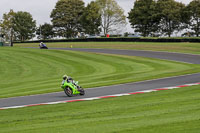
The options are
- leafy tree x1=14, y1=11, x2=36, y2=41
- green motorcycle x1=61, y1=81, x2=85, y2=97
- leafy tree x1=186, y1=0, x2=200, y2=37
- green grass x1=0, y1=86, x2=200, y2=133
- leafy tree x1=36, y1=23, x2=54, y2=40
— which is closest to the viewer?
green grass x1=0, y1=86, x2=200, y2=133

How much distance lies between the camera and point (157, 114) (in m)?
9.70

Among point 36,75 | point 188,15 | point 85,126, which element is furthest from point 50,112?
point 188,15

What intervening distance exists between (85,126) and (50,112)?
9.61 ft

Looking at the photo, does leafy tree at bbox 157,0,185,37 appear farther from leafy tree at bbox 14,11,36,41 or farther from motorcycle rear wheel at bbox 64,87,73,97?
motorcycle rear wheel at bbox 64,87,73,97

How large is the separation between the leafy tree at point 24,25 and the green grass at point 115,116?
132 meters

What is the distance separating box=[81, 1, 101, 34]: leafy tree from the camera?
108m

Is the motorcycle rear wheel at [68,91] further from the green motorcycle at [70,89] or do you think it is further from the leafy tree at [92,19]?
the leafy tree at [92,19]

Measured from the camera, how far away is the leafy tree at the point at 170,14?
89438 millimetres

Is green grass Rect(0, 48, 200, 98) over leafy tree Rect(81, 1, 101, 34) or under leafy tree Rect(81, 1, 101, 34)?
under

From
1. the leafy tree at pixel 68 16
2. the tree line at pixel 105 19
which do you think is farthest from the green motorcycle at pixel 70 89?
the leafy tree at pixel 68 16

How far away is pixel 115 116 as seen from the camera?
9891mm

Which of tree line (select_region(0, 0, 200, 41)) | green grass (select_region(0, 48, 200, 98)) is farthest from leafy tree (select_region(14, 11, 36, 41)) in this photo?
green grass (select_region(0, 48, 200, 98))

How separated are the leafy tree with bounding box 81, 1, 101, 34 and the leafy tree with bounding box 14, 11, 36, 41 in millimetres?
34959

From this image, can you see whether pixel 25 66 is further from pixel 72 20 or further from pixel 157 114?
pixel 72 20
